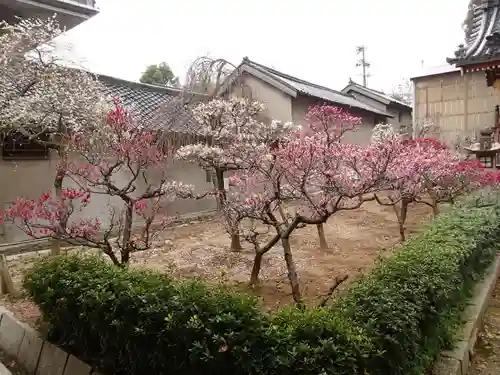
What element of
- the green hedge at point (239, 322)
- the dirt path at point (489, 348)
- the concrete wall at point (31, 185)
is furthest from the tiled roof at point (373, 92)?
the green hedge at point (239, 322)

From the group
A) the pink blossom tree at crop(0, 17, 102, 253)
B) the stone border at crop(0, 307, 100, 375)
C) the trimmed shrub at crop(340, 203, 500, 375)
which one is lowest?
the stone border at crop(0, 307, 100, 375)

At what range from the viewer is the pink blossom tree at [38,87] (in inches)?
298

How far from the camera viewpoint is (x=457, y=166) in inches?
354

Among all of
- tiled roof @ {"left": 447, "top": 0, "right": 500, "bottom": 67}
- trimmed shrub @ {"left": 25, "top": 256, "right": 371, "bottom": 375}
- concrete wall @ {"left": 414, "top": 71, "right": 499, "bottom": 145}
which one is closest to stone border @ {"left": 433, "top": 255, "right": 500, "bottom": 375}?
trimmed shrub @ {"left": 25, "top": 256, "right": 371, "bottom": 375}

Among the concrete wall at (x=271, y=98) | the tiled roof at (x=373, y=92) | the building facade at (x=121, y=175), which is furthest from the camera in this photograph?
the tiled roof at (x=373, y=92)

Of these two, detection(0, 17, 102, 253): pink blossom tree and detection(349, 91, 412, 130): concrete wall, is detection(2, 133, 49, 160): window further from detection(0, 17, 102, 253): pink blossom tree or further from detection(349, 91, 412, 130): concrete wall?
detection(349, 91, 412, 130): concrete wall

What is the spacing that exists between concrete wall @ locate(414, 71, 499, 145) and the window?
15.8 metres

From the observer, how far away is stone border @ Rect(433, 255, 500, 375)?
3859 mm

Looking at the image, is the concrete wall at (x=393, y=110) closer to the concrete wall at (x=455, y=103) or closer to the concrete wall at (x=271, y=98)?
the concrete wall at (x=455, y=103)

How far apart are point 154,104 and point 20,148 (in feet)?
17.6

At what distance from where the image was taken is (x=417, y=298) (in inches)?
144

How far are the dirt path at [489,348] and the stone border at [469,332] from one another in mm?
87

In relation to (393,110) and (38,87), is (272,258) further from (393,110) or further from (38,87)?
(393,110)

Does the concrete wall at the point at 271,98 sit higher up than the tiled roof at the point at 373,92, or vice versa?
the tiled roof at the point at 373,92
